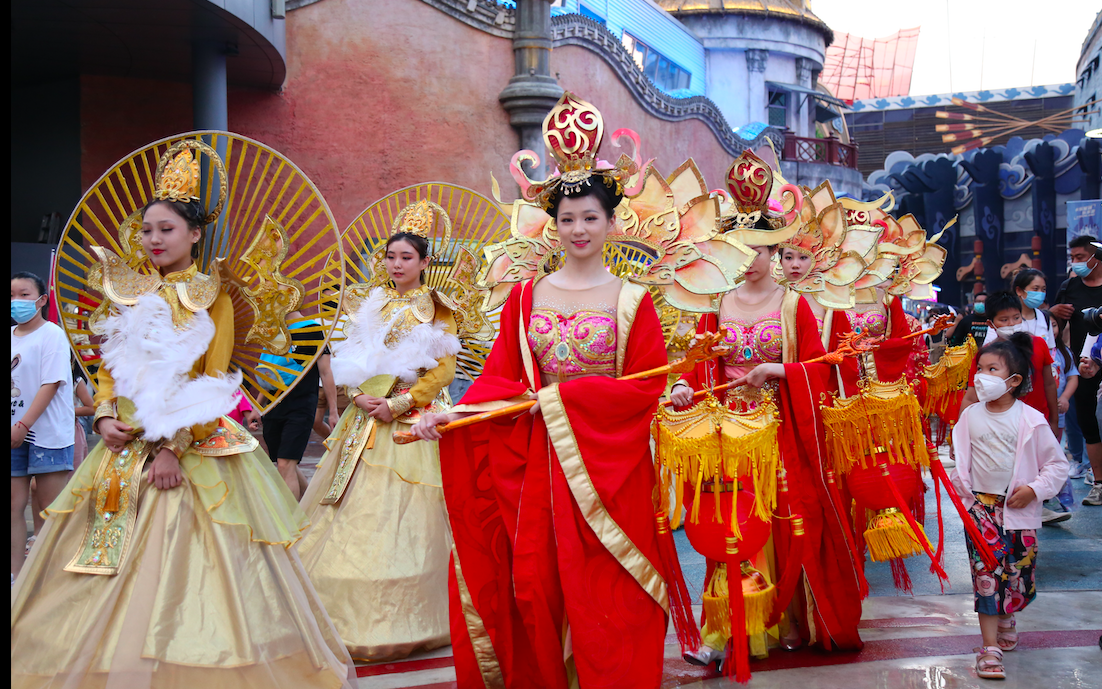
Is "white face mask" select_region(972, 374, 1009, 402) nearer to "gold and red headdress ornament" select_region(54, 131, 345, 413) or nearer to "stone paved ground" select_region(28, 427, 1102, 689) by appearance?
"stone paved ground" select_region(28, 427, 1102, 689)

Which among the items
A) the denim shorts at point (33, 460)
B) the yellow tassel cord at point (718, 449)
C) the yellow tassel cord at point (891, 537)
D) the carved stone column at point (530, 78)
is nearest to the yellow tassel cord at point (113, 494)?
the yellow tassel cord at point (718, 449)

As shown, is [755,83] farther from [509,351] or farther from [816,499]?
[509,351]

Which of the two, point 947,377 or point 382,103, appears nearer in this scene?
point 947,377

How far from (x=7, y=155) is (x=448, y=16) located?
10781 millimetres

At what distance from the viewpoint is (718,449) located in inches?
136

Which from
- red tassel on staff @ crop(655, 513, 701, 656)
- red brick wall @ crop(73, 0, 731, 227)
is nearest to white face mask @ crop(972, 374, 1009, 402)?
red tassel on staff @ crop(655, 513, 701, 656)

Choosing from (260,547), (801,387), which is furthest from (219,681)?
(801,387)

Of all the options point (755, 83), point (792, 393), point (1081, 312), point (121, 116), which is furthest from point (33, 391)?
point (755, 83)

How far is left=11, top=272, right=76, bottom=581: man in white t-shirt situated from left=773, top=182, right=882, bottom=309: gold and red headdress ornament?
3567mm

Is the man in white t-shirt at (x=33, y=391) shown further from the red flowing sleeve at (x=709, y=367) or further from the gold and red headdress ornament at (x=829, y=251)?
the gold and red headdress ornament at (x=829, y=251)

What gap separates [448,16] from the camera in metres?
11.7

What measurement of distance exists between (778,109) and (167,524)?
2547cm

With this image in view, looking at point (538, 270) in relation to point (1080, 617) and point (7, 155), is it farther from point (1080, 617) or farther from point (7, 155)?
point (1080, 617)

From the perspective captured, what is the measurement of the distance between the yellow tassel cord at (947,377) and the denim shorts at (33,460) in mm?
4973
